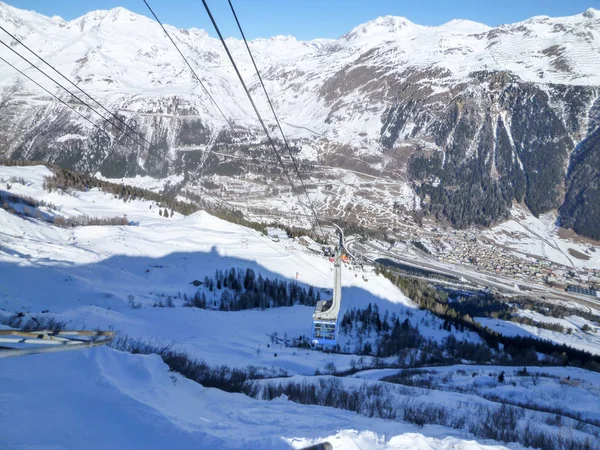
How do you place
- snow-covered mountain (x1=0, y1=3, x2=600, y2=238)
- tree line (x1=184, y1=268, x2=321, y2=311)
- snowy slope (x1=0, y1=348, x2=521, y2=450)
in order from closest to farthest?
1. snowy slope (x1=0, y1=348, x2=521, y2=450)
2. tree line (x1=184, y1=268, x2=321, y2=311)
3. snow-covered mountain (x1=0, y1=3, x2=600, y2=238)

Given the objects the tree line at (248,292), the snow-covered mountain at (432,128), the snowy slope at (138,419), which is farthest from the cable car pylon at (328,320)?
the snow-covered mountain at (432,128)

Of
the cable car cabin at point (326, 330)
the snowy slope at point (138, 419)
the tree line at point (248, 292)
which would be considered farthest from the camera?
the tree line at point (248, 292)

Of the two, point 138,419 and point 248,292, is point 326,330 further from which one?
point 248,292

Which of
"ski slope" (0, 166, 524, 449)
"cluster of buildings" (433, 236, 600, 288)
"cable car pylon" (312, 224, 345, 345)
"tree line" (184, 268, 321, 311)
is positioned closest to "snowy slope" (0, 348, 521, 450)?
"ski slope" (0, 166, 524, 449)

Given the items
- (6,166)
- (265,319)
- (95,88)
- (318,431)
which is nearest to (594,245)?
(265,319)

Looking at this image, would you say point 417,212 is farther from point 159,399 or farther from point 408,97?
point 159,399

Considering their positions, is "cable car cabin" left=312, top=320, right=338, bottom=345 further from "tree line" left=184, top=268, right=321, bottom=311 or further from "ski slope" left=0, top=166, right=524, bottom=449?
"tree line" left=184, top=268, right=321, bottom=311

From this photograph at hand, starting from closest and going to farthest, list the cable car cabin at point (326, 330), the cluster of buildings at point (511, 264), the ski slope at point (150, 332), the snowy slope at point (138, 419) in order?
1. the snowy slope at point (138, 419)
2. the ski slope at point (150, 332)
3. the cable car cabin at point (326, 330)
4. the cluster of buildings at point (511, 264)

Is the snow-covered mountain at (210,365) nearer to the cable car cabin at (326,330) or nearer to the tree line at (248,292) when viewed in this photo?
the tree line at (248,292)

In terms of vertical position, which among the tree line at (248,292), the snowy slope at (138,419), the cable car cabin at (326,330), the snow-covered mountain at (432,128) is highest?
the snow-covered mountain at (432,128)

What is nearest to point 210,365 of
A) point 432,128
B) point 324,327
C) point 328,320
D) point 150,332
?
point 324,327

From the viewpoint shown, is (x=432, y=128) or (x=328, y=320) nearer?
(x=328, y=320)
